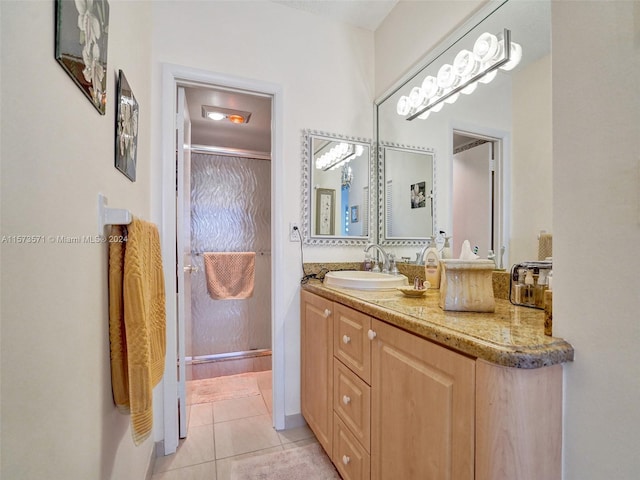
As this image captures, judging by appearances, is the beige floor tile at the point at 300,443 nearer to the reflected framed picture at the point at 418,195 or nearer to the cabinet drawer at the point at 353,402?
the cabinet drawer at the point at 353,402

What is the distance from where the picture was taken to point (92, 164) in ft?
2.46

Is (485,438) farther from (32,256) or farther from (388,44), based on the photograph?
(388,44)

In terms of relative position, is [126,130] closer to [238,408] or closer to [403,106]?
[403,106]

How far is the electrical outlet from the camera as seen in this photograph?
1845 millimetres

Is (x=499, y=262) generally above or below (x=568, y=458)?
above

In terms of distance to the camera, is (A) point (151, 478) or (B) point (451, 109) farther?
(B) point (451, 109)

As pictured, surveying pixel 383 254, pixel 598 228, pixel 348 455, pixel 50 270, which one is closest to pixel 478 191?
pixel 383 254

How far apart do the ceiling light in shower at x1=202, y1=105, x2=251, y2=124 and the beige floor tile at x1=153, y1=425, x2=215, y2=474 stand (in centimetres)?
217

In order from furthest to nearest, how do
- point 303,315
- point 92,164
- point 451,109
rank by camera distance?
point 303,315 → point 451,109 → point 92,164

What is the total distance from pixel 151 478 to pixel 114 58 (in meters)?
1.80

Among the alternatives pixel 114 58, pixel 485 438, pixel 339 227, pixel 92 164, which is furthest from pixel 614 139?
pixel 339 227

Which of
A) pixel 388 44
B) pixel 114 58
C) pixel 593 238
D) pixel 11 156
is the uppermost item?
pixel 388 44

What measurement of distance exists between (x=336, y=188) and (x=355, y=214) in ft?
0.73

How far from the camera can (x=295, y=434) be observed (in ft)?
5.79
